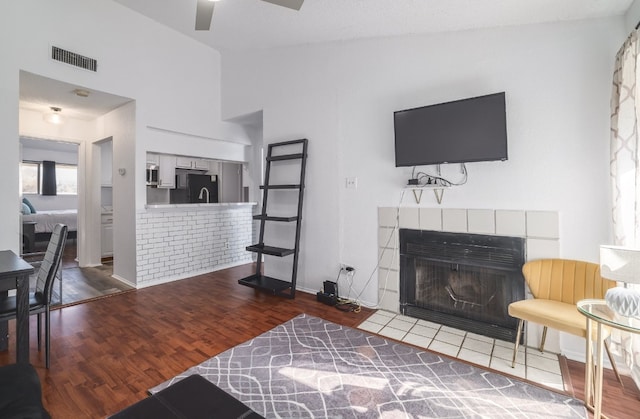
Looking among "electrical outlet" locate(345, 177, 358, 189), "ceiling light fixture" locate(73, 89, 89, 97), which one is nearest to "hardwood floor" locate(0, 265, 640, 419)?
"electrical outlet" locate(345, 177, 358, 189)

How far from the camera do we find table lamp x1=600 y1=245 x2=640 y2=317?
1412 mm

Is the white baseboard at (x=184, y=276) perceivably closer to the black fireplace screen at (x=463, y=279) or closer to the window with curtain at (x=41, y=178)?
the black fireplace screen at (x=463, y=279)

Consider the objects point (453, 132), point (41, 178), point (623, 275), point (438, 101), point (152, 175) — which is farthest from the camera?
point (41, 178)

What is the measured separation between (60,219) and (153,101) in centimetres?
456

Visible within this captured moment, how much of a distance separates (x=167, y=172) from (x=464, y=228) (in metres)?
3.89

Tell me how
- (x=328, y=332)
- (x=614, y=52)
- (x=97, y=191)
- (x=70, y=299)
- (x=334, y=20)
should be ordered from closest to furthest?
(x=614, y=52), (x=328, y=332), (x=334, y=20), (x=70, y=299), (x=97, y=191)

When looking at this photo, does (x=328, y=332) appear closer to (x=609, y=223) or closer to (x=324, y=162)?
(x=324, y=162)

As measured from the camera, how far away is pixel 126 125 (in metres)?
3.81

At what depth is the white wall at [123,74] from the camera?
2.71 m

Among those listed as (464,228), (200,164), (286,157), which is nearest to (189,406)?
(464,228)

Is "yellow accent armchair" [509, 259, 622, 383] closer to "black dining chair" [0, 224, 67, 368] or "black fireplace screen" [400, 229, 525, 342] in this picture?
"black fireplace screen" [400, 229, 525, 342]

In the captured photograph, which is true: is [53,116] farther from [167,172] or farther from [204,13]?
[204,13]

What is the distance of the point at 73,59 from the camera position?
3.06 m

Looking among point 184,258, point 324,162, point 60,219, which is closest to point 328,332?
point 324,162
